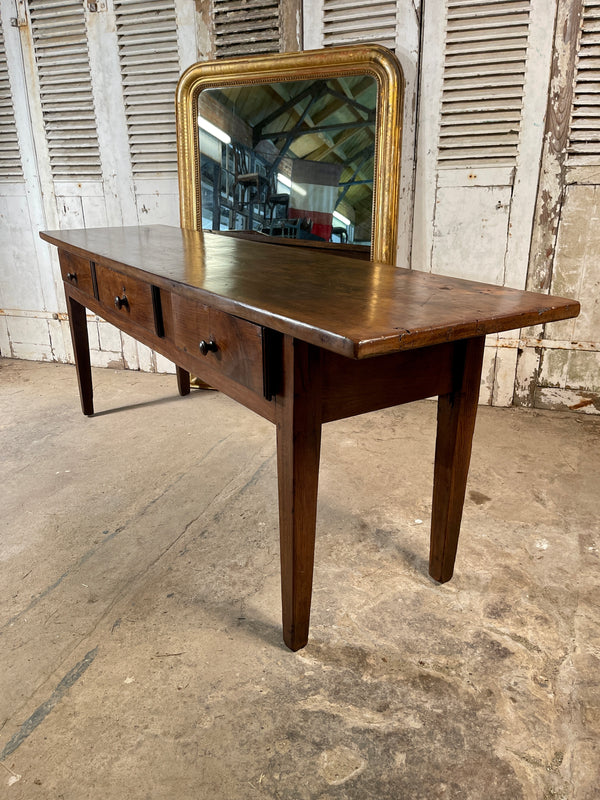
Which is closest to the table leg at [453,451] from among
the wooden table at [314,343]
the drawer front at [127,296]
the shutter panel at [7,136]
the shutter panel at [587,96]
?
the wooden table at [314,343]

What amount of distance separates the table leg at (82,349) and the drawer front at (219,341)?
1.43 meters

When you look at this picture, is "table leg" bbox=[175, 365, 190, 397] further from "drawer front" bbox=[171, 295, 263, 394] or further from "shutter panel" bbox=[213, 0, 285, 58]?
"shutter panel" bbox=[213, 0, 285, 58]

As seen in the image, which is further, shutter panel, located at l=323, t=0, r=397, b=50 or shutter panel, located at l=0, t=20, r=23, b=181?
shutter panel, located at l=0, t=20, r=23, b=181

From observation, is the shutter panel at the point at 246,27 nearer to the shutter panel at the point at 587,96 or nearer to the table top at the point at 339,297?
the shutter panel at the point at 587,96

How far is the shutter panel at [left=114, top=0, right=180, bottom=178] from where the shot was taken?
10.7 ft

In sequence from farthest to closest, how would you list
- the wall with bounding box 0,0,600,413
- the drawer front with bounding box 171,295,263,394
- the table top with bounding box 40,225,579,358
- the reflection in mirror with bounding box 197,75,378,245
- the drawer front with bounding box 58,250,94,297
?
the reflection in mirror with bounding box 197,75,378,245 < the wall with bounding box 0,0,600,413 < the drawer front with bounding box 58,250,94,297 < the drawer front with bounding box 171,295,263,394 < the table top with bounding box 40,225,579,358

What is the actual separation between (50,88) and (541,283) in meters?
3.19

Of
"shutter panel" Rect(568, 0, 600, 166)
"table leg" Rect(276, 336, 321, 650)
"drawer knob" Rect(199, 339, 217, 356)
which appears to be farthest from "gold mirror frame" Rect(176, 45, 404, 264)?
"table leg" Rect(276, 336, 321, 650)

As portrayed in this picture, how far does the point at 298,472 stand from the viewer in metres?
1.35

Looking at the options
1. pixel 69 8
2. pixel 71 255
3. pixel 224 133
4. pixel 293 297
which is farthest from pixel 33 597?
pixel 69 8

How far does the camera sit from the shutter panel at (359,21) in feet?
9.36

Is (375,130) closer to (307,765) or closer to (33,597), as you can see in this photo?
(33,597)

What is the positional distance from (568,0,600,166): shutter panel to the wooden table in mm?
1604

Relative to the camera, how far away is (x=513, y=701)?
137 centimetres
